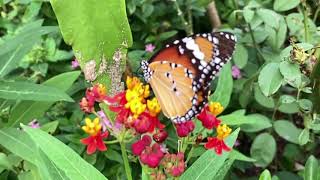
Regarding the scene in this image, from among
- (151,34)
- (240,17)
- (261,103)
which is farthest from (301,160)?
(151,34)

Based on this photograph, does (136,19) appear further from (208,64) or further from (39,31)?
(208,64)

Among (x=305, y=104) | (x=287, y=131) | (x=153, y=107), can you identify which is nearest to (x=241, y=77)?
(x=287, y=131)

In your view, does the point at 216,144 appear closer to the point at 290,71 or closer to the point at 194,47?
the point at 194,47

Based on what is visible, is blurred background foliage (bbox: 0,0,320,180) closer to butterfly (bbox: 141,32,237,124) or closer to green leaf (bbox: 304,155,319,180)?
green leaf (bbox: 304,155,319,180)

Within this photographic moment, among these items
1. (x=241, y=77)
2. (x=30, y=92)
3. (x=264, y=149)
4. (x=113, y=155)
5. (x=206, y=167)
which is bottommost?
(x=264, y=149)

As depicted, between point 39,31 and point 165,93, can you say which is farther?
point 39,31

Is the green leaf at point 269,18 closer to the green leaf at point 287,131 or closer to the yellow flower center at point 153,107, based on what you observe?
the green leaf at point 287,131

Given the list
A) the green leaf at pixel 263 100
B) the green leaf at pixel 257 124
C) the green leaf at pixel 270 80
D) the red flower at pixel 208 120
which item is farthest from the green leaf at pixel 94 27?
the green leaf at pixel 263 100
